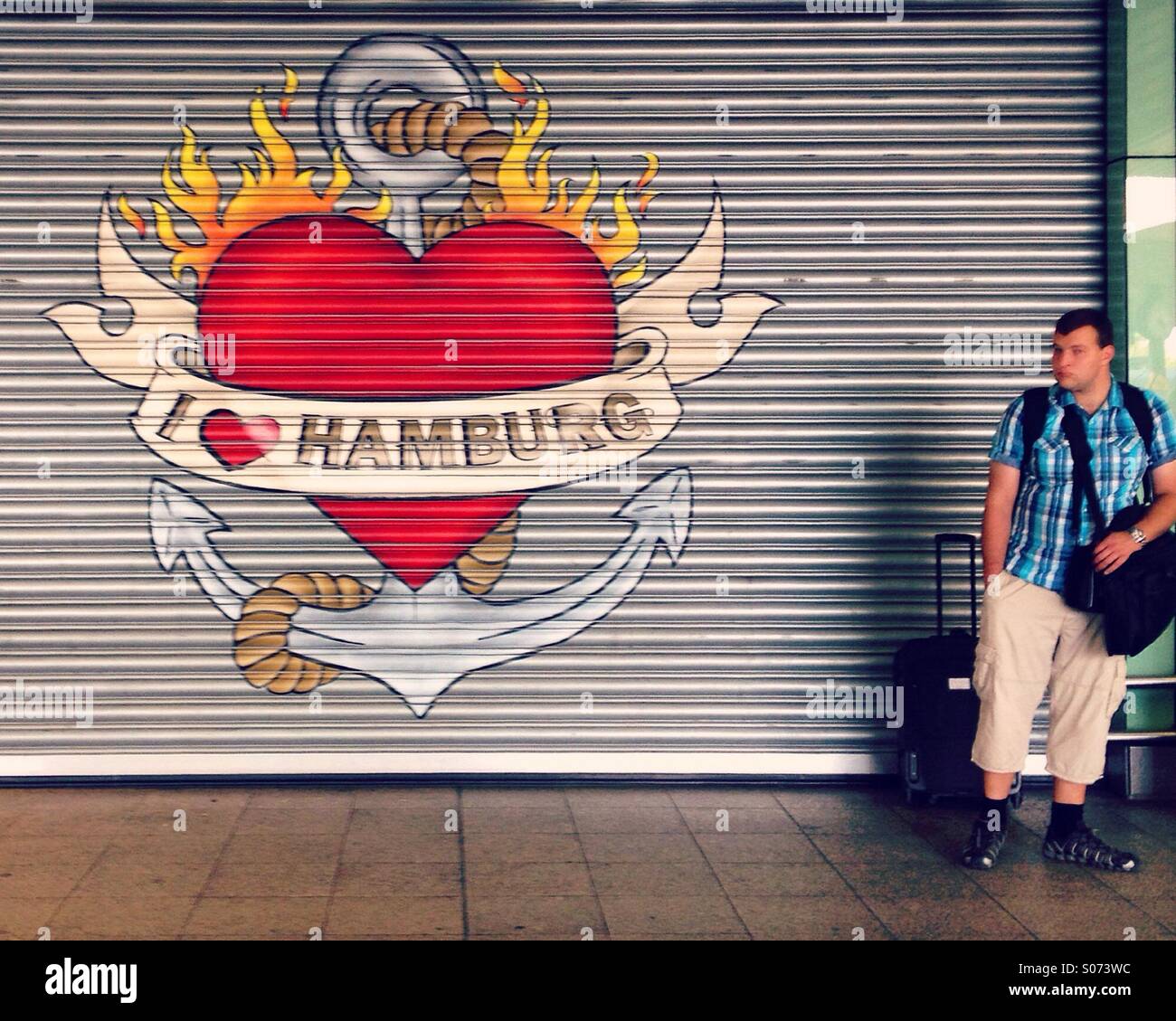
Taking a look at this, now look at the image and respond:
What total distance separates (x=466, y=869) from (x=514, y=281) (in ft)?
8.93

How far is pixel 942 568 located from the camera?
6387 mm

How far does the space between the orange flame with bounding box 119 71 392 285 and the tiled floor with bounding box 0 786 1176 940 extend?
2.58 meters

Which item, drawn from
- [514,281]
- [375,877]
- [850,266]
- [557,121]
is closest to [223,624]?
[375,877]

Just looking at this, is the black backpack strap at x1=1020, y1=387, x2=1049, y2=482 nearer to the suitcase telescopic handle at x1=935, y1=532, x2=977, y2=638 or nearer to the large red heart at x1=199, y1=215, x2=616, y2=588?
the suitcase telescopic handle at x1=935, y1=532, x2=977, y2=638

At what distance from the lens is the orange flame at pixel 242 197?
248 inches

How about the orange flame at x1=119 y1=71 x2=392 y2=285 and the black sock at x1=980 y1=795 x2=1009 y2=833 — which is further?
the orange flame at x1=119 y1=71 x2=392 y2=285

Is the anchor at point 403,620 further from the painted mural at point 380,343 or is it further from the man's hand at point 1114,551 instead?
the man's hand at point 1114,551

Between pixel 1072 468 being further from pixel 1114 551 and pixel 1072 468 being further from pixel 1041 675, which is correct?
pixel 1041 675

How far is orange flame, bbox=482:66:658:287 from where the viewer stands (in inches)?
250

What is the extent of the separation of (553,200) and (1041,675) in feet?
10.1

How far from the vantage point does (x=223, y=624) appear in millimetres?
6324

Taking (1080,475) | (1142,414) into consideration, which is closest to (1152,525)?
(1080,475)

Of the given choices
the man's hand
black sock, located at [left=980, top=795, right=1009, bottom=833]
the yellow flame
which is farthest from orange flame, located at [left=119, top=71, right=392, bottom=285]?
black sock, located at [left=980, top=795, right=1009, bottom=833]

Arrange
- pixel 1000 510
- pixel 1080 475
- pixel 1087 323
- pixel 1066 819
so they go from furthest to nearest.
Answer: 1. pixel 1066 819
2. pixel 1000 510
3. pixel 1080 475
4. pixel 1087 323
